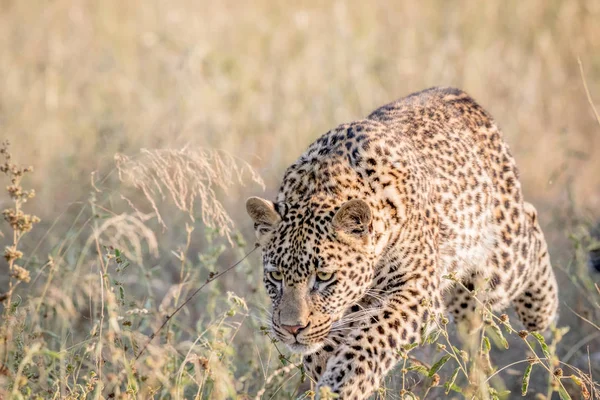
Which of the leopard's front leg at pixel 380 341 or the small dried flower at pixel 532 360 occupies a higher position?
the small dried flower at pixel 532 360

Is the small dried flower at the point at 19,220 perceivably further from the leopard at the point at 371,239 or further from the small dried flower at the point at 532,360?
the small dried flower at the point at 532,360

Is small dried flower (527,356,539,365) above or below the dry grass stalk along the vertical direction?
below

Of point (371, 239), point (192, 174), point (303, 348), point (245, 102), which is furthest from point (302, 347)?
point (245, 102)

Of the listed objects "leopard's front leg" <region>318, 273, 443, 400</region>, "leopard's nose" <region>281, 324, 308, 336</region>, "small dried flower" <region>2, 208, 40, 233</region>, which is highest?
"small dried flower" <region>2, 208, 40, 233</region>

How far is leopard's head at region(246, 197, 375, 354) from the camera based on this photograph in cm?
488

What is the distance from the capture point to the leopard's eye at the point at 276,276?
498 cm

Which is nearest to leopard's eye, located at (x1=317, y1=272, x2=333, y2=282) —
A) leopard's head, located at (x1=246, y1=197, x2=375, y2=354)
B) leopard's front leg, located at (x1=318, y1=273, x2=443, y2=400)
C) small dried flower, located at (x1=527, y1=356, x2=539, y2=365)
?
leopard's head, located at (x1=246, y1=197, x2=375, y2=354)

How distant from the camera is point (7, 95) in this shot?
415 inches

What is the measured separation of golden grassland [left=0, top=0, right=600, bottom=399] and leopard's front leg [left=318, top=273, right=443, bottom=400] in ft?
3.72

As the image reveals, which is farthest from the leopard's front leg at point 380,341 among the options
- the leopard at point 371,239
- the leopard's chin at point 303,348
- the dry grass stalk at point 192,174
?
the dry grass stalk at point 192,174

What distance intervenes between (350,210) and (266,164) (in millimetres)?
→ 5197

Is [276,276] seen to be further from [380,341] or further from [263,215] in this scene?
[380,341]

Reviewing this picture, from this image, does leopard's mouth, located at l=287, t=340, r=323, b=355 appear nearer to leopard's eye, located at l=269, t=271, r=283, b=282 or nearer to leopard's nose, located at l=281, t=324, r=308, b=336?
leopard's nose, located at l=281, t=324, r=308, b=336

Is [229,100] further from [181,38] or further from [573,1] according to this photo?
[573,1]
